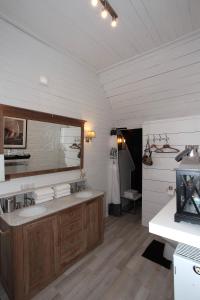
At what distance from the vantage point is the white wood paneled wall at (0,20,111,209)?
1884 millimetres

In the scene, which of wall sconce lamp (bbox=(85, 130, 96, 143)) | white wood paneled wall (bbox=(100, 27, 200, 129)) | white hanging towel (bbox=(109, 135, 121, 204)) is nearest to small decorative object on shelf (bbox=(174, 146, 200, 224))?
white wood paneled wall (bbox=(100, 27, 200, 129))

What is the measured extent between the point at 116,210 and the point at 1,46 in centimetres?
339

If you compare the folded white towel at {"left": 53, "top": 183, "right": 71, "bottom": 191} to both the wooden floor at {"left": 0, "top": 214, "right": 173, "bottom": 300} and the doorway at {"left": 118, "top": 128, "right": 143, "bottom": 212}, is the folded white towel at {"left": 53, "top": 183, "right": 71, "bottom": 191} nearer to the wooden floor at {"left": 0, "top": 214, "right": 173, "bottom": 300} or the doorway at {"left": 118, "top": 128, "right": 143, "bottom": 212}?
the wooden floor at {"left": 0, "top": 214, "right": 173, "bottom": 300}

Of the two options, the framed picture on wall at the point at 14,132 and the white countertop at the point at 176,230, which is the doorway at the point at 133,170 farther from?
the white countertop at the point at 176,230

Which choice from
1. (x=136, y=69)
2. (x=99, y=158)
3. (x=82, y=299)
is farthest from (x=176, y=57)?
(x=82, y=299)

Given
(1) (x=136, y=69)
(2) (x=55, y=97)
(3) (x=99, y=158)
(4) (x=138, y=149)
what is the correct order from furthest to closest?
1. (4) (x=138, y=149)
2. (3) (x=99, y=158)
3. (1) (x=136, y=69)
4. (2) (x=55, y=97)

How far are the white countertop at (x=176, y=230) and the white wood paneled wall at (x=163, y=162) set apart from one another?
2274mm

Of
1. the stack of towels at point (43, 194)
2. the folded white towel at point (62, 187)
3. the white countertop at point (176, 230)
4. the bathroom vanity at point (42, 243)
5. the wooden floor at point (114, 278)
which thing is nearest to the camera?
the white countertop at point (176, 230)

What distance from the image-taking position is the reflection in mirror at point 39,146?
191 cm

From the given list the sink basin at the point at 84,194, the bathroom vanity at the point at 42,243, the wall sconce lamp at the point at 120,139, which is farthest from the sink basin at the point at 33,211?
the wall sconce lamp at the point at 120,139

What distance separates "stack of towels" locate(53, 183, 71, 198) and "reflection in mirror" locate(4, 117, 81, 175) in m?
0.28

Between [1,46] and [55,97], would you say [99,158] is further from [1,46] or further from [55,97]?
[1,46]

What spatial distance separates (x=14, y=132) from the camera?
1.93m

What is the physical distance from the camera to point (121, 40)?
211 centimetres
